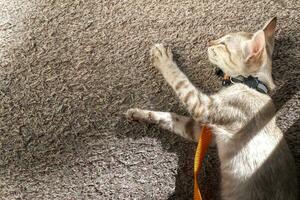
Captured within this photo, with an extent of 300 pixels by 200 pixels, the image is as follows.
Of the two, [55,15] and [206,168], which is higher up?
[55,15]

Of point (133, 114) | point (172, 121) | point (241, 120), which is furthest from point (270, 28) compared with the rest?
point (133, 114)

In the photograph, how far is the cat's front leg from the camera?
65.1 inches

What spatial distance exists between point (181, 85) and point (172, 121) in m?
0.16

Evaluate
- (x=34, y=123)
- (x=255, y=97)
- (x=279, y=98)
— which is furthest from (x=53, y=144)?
(x=279, y=98)

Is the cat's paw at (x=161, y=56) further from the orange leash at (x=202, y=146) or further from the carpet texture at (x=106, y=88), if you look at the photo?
the orange leash at (x=202, y=146)

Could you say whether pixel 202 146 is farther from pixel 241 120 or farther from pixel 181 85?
pixel 181 85

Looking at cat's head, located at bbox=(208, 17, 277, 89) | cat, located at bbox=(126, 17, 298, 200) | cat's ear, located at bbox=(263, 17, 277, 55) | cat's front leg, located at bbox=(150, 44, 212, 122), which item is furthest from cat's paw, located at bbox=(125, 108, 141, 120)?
cat's ear, located at bbox=(263, 17, 277, 55)

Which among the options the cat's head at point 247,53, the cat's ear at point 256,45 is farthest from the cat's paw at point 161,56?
the cat's ear at point 256,45

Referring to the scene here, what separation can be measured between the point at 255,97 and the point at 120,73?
0.64m

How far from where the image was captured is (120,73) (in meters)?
1.87

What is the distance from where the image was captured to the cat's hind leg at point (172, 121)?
1.72m

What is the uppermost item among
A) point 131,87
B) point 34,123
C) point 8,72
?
point 8,72

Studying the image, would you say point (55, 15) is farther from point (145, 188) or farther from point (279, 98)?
point (279, 98)

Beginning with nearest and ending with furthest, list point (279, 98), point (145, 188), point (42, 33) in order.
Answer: point (145, 188), point (279, 98), point (42, 33)
